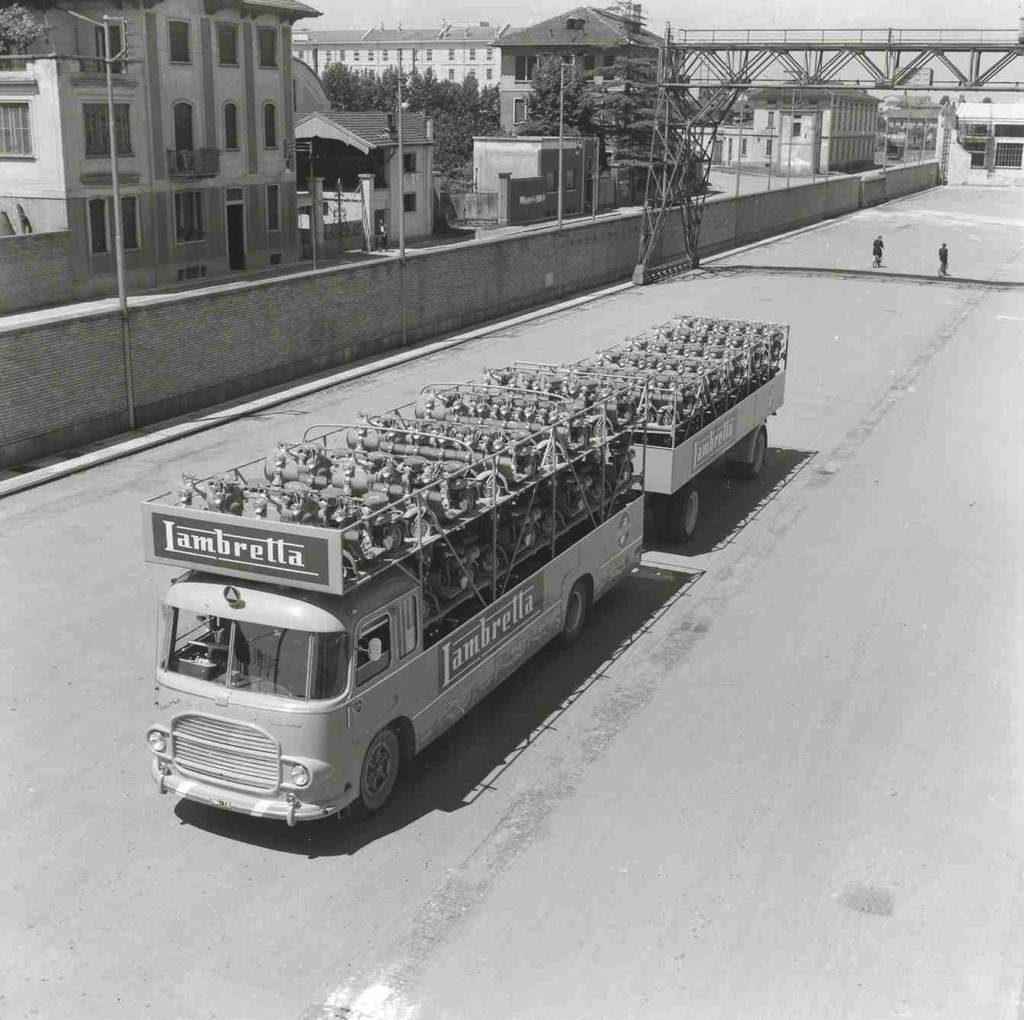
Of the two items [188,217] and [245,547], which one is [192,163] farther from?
[245,547]

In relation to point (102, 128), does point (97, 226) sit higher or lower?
lower

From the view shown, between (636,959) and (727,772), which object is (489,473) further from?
(636,959)

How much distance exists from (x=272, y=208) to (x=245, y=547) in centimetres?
4691

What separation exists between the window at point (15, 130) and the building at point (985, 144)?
107 m

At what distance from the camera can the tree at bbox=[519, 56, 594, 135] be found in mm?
80750

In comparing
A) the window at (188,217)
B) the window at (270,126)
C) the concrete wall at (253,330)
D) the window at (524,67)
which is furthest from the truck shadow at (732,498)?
the window at (524,67)

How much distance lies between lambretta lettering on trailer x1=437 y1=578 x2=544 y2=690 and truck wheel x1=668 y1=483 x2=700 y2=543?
548 cm

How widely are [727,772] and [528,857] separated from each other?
2632 millimetres

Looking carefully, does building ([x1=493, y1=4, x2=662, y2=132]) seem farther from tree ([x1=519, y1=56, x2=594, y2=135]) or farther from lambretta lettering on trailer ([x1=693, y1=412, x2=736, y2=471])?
lambretta lettering on trailer ([x1=693, y1=412, x2=736, y2=471])

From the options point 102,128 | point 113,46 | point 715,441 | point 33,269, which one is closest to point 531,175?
point 113,46

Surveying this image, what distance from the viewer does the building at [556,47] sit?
343ft

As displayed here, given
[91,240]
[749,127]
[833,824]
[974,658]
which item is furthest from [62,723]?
[749,127]

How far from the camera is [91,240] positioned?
45281 millimetres

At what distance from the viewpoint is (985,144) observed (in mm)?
126812
